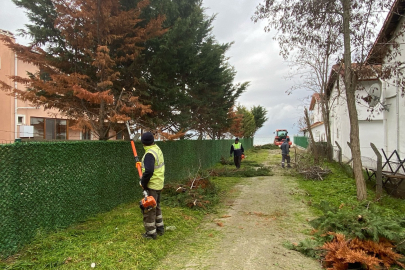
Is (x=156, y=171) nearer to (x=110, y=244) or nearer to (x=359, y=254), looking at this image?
(x=110, y=244)

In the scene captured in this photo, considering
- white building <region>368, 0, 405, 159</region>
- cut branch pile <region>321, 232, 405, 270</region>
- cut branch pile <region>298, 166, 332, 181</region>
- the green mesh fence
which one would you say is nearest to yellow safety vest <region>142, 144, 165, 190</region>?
the green mesh fence

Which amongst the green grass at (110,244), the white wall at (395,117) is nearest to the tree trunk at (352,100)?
the white wall at (395,117)

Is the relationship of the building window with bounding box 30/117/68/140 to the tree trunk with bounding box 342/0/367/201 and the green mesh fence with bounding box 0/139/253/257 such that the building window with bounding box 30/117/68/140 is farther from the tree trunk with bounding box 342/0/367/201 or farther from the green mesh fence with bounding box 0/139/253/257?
the tree trunk with bounding box 342/0/367/201

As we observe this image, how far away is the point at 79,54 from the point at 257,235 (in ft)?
22.9

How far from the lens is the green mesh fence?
4.26 meters

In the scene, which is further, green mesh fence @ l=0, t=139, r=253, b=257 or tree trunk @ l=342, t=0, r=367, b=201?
tree trunk @ l=342, t=0, r=367, b=201

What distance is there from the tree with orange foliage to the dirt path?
3.89m

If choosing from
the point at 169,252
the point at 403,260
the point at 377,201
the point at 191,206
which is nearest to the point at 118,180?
the point at 191,206

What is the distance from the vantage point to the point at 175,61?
10.4m

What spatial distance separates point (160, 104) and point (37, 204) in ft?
18.3

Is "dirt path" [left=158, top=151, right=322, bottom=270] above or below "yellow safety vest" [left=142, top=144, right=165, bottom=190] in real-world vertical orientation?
below

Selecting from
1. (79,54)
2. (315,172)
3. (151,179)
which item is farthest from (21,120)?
(315,172)

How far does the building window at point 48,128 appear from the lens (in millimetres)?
16234

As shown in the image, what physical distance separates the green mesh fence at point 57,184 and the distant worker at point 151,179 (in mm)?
1682
